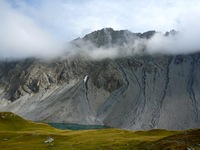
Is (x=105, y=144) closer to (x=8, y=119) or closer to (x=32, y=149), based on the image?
(x=32, y=149)

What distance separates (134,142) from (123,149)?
6573 mm

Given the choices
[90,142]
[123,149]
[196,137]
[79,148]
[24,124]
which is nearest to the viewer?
[196,137]

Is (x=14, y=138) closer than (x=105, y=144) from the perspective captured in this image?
No

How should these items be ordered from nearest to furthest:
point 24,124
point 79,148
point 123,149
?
point 123,149 → point 79,148 → point 24,124

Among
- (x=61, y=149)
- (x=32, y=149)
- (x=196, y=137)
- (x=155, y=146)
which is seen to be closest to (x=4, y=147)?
(x=32, y=149)

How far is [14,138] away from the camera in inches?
3241

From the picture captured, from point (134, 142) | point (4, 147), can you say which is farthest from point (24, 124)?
point (134, 142)

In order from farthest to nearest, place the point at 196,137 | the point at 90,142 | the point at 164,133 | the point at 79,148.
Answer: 1. the point at 164,133
2. the point at 90,142
3. the point at 79,148
4. the point at 196,137

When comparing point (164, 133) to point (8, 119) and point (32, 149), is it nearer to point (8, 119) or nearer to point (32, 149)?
point (32, 149)

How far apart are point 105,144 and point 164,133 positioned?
2100 cm

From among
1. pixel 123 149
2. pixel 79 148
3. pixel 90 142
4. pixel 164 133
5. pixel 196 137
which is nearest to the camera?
pixel 196 137

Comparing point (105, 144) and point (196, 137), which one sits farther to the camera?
point (105, 144)

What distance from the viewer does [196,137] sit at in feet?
168

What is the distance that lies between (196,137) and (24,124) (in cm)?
6968
